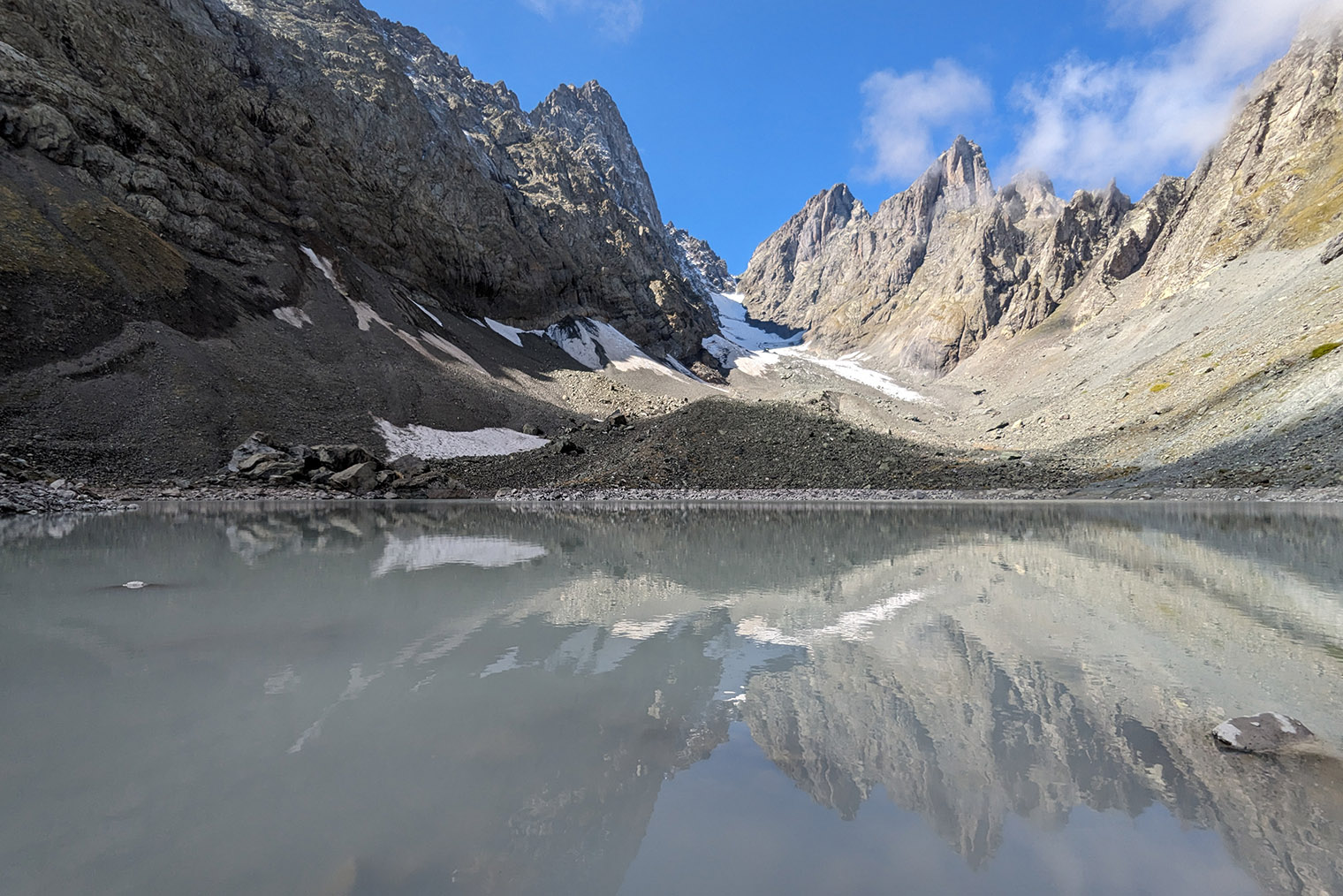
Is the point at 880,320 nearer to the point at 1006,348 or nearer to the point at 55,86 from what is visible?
the point at 1006,348

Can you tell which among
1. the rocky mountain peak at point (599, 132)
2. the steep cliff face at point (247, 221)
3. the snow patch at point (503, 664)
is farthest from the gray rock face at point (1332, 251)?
the rocky mountain peak at point (599, 132)

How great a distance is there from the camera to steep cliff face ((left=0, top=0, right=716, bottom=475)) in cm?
3572

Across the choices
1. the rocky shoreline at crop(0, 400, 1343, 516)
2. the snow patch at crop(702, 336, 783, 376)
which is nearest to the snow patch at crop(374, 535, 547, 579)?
the rocky shoreline at crop(0, 400, 1343, 516)

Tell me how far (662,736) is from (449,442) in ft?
139

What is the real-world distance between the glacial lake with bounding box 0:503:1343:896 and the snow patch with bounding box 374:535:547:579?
1736 millimetres

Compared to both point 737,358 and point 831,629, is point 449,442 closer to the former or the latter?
point 831,629

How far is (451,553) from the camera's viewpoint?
1342 centimetres

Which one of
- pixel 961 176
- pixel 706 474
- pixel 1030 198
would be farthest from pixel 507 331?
pixel 961 176

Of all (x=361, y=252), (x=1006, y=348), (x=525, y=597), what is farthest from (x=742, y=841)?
(x=1006, y=348)

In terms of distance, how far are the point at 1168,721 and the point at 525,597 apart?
6.90 meters

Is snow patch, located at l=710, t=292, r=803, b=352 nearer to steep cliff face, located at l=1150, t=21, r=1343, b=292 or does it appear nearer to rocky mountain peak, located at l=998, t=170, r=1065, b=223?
rocky mountain peak, located at l=998, t=170, r=1065, b=223

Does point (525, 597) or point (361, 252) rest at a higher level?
point (361, 252)

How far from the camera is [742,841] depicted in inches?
125

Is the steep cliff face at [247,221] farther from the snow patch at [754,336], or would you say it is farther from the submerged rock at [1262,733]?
the snow patch at [754,336]
